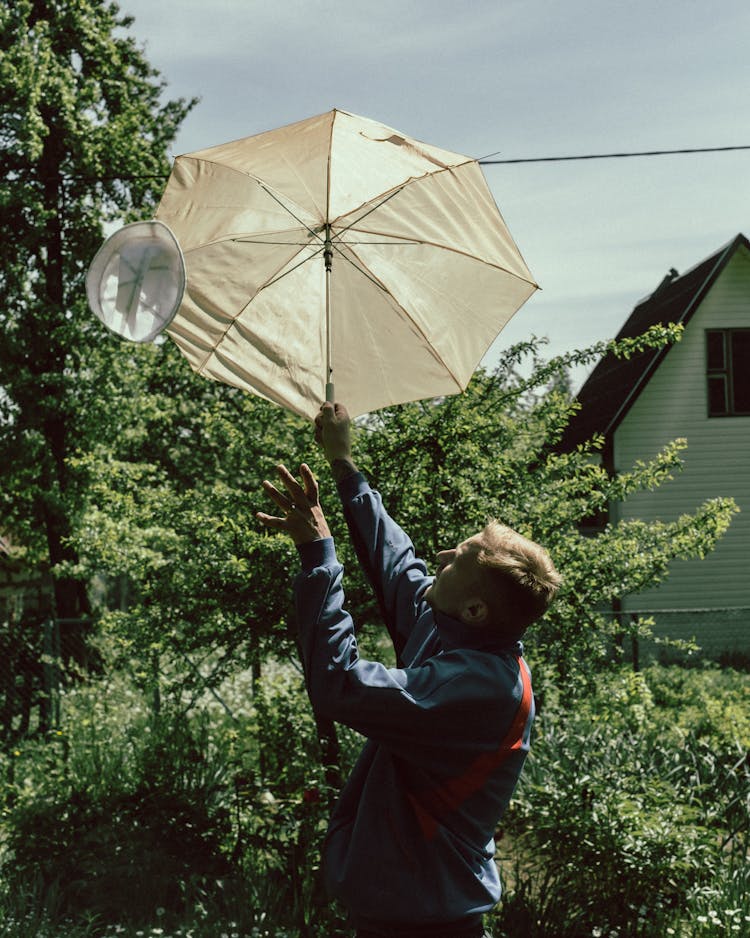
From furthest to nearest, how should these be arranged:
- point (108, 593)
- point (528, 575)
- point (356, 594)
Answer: point (108, 593)
point (356, 594)
point (528, 575)

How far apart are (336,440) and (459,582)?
61 centimetres

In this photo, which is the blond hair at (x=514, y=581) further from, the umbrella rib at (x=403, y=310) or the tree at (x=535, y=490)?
the tree at (x=535, y=490)

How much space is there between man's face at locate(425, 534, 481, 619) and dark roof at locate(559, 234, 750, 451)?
40.4 ft

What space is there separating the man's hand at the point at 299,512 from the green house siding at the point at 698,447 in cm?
1435

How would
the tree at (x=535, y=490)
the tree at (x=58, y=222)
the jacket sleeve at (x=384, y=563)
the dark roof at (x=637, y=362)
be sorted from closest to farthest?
the jacket sleeve at (x=384, y=563) → the tree at (x=535, y=490) → the tree at (x=58, y=222) → the dark roof at (x=637, y=362)

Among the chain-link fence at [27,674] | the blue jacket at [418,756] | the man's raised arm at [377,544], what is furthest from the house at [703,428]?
the blue jacket at [418,756]

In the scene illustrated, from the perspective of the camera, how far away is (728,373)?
16.2 m

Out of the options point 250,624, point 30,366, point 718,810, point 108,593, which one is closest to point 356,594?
point 250,624

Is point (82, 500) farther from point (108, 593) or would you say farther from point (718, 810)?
point (718, 810)

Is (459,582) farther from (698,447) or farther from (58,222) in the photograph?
(698,447)

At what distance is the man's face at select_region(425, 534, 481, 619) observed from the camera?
6.40 feet

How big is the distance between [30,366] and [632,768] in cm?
1109

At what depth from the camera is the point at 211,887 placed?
4.96 metres

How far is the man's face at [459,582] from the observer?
1.95 meters
